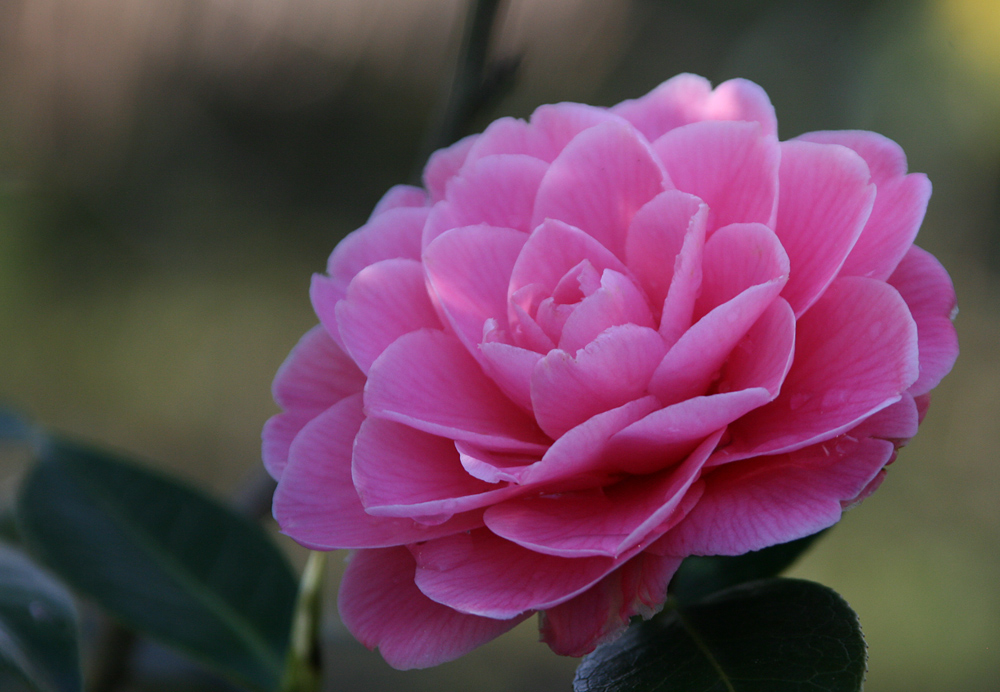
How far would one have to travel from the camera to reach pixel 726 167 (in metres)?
0.58

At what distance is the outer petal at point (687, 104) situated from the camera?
2.00 feet

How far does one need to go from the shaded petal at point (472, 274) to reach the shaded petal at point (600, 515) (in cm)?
12

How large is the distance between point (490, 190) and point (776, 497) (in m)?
0.31

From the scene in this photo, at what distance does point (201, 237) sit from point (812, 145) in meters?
3.12

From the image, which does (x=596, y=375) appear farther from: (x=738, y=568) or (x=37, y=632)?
(x=37, y=632)

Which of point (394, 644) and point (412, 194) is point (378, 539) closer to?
point (394, 644)

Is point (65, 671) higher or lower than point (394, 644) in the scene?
lower

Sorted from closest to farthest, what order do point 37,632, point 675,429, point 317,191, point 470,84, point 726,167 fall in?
point 675,429, point 726,167, point 37,632, point 470,84, point 317,191

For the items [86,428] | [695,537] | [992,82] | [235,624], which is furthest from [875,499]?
[86,428]

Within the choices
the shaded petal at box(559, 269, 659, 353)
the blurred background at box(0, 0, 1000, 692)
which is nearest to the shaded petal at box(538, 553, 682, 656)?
the shaded petal at box(559, 269, 659, 353)

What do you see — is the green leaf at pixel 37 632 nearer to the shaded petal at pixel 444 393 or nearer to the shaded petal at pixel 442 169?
the shaded petal at pixel 444 393

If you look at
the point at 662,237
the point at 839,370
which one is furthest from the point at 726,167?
the point at 839,370

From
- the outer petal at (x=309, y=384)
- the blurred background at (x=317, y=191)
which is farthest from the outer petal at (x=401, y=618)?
the blurred background at (x=317, y=191)

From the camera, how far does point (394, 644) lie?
521mm
